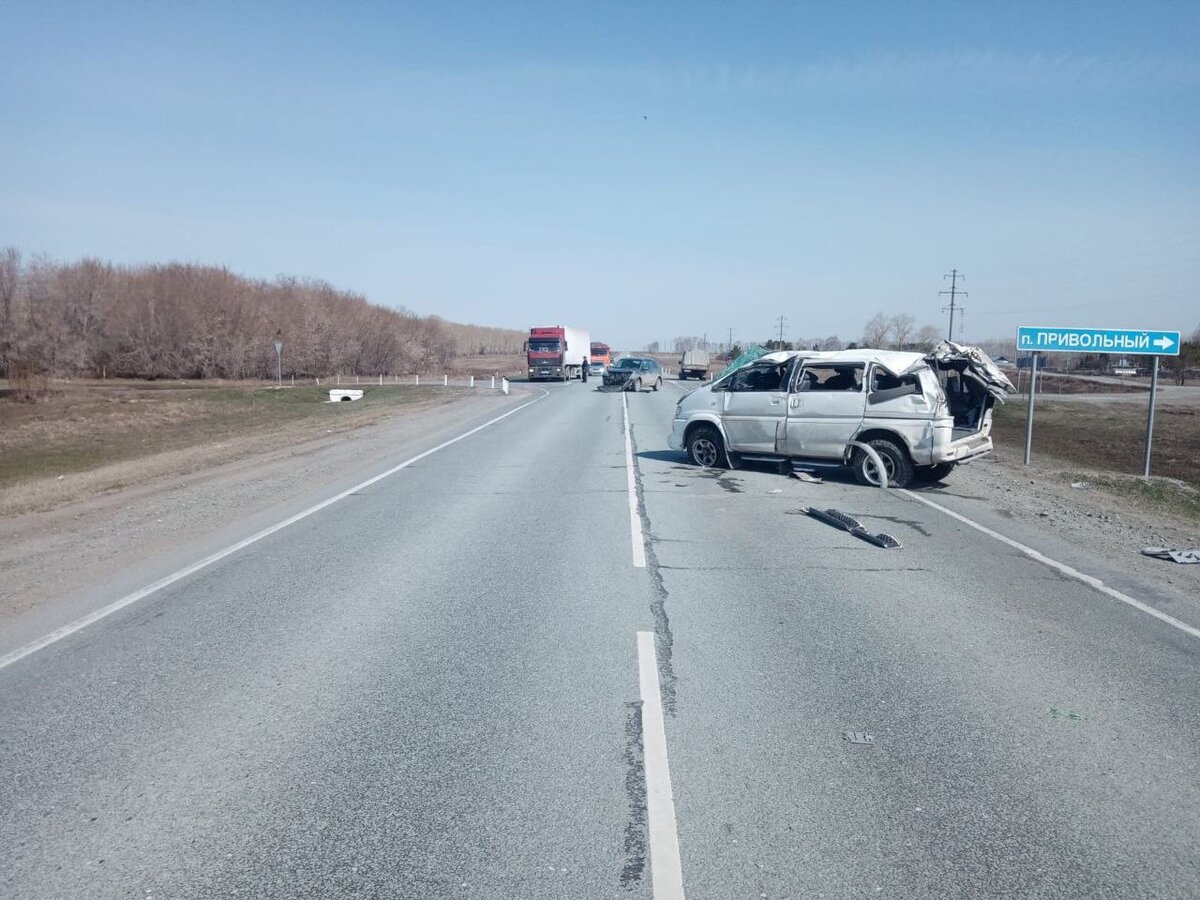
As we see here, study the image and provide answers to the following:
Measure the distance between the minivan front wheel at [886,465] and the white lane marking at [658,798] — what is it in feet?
32.5

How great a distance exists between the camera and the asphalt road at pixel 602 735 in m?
3.83

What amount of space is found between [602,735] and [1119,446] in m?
28.0

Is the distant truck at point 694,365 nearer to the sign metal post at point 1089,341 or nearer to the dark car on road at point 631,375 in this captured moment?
the dark car on road at point 631,375

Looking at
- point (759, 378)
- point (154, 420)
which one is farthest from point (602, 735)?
point (154, 420)

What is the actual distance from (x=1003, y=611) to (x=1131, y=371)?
3799 inches

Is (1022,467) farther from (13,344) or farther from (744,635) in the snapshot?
(13,344)

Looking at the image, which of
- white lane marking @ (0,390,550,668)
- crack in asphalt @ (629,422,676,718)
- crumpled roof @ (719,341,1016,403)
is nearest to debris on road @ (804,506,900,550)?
crack in asphalt @ (629,422,676,718)

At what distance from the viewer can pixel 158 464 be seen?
21250mm

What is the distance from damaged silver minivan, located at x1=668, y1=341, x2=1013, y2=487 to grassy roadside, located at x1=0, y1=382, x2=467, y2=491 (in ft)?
47.3

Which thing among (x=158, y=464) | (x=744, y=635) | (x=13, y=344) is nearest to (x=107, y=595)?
(x=744, y=635)

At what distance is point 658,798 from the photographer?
4.36 m

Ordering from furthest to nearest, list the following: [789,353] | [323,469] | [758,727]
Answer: [323,469]
[789,353]
[758,727]

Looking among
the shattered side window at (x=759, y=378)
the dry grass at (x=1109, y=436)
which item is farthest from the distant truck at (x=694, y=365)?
the shattered side window at (x=759, y=378)

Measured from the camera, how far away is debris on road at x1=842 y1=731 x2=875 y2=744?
5.03 m
